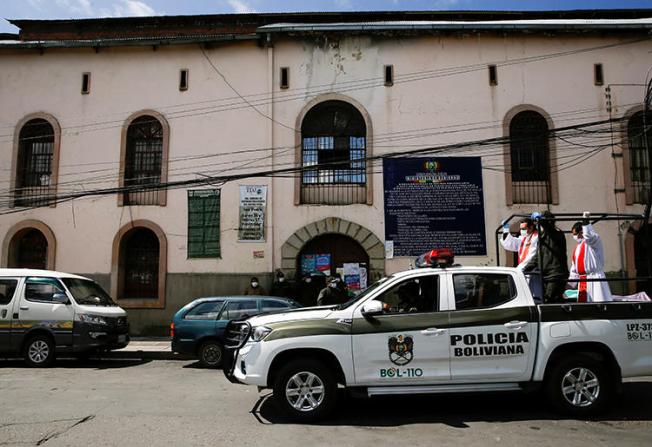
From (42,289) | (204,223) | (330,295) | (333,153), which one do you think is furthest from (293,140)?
(42,289)

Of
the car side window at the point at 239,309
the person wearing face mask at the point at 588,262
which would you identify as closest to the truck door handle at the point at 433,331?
the person wearing face mask at the point at 588,262

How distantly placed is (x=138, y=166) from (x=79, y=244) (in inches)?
116

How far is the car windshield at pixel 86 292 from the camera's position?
411 inches

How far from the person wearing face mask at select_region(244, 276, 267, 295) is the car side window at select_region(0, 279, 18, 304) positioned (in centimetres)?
552

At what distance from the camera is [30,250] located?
15.3 metres

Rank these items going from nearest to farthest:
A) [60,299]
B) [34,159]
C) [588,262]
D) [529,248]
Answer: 1. [529,248]
2. [588,262]
3. [60,299]
4. [34,159]

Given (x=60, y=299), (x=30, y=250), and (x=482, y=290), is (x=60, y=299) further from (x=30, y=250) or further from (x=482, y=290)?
(x=482, y=290)

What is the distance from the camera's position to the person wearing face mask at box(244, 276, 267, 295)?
13.3m

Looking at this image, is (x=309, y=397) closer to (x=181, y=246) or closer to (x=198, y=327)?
(x=198, y=327)

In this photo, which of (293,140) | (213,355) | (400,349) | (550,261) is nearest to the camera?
(400,349)

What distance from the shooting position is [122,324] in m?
10.9

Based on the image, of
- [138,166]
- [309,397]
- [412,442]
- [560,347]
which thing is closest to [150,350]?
[138,166]

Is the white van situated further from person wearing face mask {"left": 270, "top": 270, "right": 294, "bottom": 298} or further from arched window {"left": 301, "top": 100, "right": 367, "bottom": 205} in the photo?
arched window {"left": 301, "top": 100, "right": 367, "bottom": 205}

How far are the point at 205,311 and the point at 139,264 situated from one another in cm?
579
